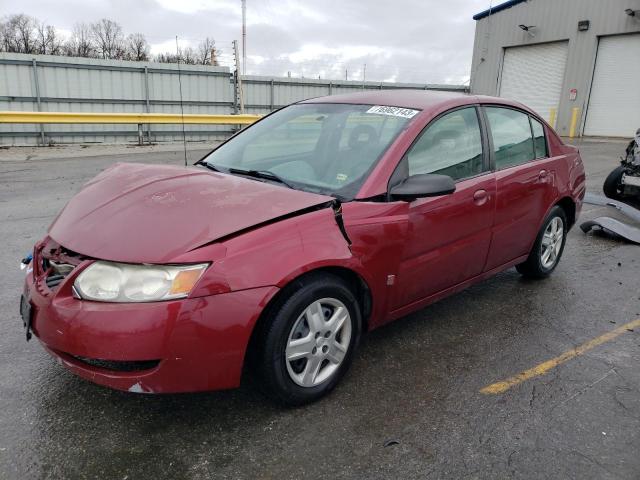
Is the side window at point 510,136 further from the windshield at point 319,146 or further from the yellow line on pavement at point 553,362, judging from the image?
the yellow line on pavement at point 553,362

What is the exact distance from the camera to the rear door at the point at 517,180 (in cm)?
376

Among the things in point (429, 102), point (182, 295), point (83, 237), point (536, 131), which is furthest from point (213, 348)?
point (536, 131)

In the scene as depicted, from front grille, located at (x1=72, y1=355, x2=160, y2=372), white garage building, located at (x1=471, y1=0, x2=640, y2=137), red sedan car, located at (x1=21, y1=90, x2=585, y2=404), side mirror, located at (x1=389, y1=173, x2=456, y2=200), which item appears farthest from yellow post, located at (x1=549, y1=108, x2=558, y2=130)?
front grille, located at (x1=72, y1=355, x2=160, y2=372)

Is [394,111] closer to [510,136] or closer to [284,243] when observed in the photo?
[510,136]

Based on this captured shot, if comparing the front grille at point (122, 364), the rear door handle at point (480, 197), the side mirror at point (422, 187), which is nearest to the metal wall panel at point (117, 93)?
the rear door handle at point (480, 197)

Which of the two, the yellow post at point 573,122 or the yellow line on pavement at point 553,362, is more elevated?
the yellow post at point 573,122

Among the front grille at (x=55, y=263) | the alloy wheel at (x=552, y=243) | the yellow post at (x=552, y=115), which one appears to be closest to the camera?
the front grille at (x=55, y=263)

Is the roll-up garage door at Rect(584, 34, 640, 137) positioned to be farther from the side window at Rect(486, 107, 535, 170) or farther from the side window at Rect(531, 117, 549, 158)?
the side window at Rect(486, 107, 535, 170)

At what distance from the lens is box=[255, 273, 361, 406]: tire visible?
2.43 metres

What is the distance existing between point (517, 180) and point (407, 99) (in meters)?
1.06

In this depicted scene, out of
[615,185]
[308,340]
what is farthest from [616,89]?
[308,340]

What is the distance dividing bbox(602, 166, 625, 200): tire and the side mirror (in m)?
6.52

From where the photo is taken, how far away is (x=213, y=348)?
2287 millimetres

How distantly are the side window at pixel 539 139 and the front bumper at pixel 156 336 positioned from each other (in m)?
2.97
